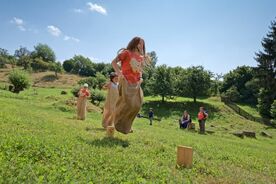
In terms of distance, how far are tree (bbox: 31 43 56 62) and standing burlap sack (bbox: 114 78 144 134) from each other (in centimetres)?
14087

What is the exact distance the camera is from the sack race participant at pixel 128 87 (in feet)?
29.5

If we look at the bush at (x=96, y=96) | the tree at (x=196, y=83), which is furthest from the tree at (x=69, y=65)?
the bush at (x=96, y=96)

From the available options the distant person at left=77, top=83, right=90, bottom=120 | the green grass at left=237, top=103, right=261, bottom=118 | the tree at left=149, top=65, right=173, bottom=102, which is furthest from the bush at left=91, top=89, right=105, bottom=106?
the green grass at left=237, top=103, right=261, bottom=118

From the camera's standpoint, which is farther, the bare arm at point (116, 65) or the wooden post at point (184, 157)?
the bare arm at point (116, 65)

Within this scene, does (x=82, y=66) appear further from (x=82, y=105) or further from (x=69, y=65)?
(x=82, y=105)

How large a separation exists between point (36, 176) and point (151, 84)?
5658 centimetres

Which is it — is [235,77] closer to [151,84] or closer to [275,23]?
[275,23]

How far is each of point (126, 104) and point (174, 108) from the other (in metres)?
49.5

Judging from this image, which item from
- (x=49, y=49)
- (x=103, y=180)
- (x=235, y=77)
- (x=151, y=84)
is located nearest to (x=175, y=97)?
(x=151, y=84)

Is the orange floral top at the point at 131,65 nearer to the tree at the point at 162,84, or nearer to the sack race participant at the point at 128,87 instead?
the sack race participant at the point at 128,87

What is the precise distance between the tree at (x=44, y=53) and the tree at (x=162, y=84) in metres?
94.3

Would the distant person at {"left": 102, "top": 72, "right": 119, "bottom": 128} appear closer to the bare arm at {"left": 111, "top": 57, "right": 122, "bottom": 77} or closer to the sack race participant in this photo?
the sack race participant

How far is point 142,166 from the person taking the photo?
6.67 meters

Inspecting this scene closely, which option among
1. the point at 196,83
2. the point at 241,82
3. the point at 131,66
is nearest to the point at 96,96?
the point at 196,83
